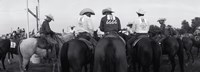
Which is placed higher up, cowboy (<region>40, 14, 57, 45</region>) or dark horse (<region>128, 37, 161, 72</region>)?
cowboy (<region>40, 14, 57, 45</region>)

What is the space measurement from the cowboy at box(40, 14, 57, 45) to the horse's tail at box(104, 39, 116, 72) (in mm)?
6451

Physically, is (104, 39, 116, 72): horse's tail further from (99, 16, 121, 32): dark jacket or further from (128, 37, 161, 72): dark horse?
(128, 37, 161, 72): dark horse

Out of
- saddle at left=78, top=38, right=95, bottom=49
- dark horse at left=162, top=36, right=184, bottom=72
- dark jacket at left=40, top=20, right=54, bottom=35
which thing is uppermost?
dark jacket at left=40, top=20, right=54, bottom=35

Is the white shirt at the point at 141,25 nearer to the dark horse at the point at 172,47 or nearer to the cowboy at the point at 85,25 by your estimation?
the cowboy at the point at 85,25

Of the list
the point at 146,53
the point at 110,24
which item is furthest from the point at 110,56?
the point at 146,53

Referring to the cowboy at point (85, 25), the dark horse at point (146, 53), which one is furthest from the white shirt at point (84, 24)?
the dark horse at point (146, 53)

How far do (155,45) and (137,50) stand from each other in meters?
0.65

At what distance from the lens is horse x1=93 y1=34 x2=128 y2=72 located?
7.83 m

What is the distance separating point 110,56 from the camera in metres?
7.81

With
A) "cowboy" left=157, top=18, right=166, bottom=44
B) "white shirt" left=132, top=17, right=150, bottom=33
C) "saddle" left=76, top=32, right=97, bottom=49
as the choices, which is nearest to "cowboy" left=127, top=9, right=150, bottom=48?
"white shirt" left=132, top=17, right=150, bottom=33

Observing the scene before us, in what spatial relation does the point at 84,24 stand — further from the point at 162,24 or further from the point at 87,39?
the point at 162,24

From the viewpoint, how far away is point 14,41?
17.5m

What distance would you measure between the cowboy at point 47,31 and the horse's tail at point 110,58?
21.2 ft

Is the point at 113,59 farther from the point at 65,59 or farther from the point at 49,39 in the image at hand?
the point at 49,39
